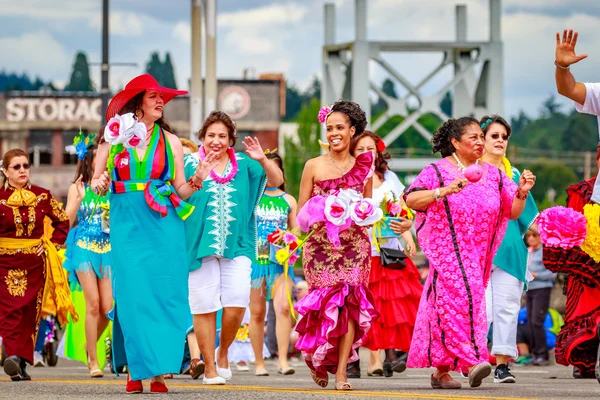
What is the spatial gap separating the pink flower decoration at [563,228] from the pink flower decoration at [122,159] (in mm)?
2914

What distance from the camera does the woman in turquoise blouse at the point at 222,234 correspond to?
36.4ft

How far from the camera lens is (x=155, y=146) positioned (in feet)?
32.0

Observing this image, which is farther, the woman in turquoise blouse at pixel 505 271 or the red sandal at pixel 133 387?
the woman in turquoise blouse at pixel 505 271

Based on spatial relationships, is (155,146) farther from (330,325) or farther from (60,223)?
(60,223)

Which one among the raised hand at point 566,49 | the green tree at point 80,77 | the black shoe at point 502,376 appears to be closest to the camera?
the raised hand at point 566,49

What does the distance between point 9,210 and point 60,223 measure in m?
0.54

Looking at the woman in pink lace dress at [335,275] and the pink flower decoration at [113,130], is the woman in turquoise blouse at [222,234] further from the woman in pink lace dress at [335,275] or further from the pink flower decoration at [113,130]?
the pink flower decoration at [113,130]

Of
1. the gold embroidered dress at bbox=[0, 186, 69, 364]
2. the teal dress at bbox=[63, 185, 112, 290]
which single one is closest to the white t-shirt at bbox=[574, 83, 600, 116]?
the gold embroidered dress at bbox=[0, 186, 69, 364]

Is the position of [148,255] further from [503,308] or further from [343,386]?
[503,308]

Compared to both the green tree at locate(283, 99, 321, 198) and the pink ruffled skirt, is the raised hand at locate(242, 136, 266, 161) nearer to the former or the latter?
the pink ruffled skirt

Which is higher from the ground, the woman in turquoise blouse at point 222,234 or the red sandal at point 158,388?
the woman in turquoise blouse at point 222,234

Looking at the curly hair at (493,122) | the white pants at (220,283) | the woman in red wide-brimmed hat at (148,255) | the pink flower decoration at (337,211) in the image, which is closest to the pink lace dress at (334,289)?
the pink flower decoration at (337,211)

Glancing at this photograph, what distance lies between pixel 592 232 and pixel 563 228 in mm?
837

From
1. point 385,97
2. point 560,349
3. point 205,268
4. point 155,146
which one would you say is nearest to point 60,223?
point 205,268
